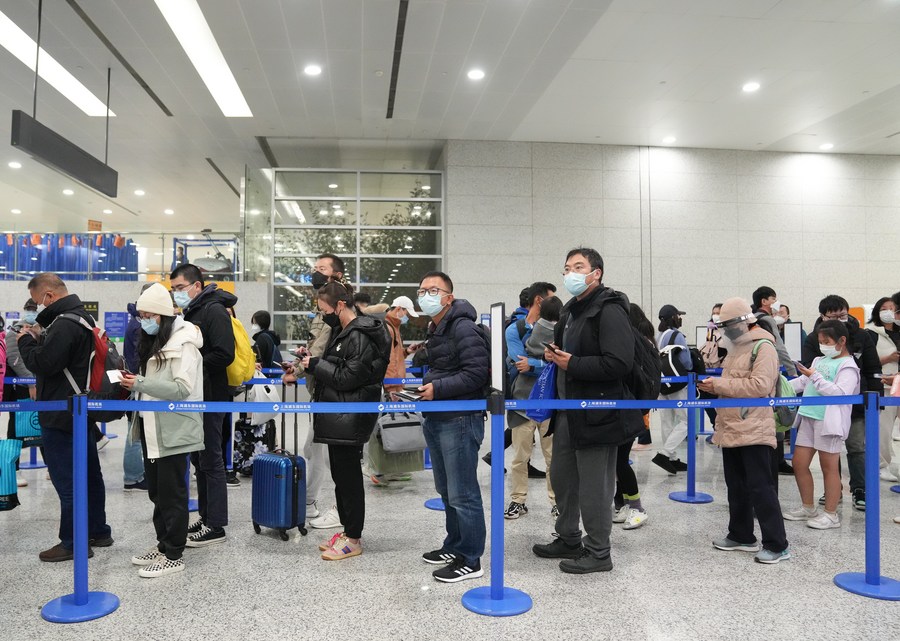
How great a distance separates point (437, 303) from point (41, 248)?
12.3 m

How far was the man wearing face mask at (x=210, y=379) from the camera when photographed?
4219 mm

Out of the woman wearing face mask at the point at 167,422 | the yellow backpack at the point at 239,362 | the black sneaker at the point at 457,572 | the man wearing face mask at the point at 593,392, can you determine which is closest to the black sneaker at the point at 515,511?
the man wearing face mask at the point at 593,392

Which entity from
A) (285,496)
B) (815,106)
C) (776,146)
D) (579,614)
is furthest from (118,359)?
(776,146)

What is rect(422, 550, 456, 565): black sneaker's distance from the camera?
3.93 m

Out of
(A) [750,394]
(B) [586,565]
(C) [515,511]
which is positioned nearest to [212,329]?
(C) [515,511]

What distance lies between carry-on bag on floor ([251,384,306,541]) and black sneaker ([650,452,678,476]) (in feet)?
12.6

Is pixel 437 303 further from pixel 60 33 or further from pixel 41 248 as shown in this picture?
pixel 41 248

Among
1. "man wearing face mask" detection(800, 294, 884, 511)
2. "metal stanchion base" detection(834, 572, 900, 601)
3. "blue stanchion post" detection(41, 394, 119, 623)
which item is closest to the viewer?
"blue stanchion post" detection(41, 394, 119, 623)

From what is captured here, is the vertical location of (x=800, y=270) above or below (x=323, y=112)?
below

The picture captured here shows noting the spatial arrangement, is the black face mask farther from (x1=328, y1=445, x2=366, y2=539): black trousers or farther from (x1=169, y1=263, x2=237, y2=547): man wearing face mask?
(x1=328, y1=445, x2=366, y2=539): black trousers

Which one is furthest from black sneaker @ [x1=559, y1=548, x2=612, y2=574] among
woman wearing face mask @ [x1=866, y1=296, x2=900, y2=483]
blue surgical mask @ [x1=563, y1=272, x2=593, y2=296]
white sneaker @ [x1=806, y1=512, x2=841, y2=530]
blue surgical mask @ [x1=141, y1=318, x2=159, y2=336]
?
woman wearing face mask @ [x1=866, y1=296, x2=900, y2=483]

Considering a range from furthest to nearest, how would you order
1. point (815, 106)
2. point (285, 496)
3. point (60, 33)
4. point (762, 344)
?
point (815, 106)
point (60, 33)
point (285, 496)
point (762, 344)

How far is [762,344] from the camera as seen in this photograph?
13.1 feet

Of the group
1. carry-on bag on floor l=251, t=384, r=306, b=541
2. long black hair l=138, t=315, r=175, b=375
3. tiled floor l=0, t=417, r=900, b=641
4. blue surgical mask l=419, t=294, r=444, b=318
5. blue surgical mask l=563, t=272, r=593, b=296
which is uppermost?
blue surgical mask l=563, t=272, r=593, b=296
